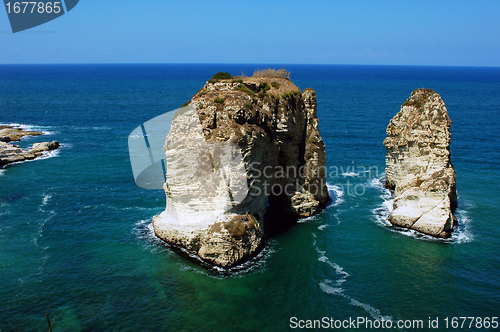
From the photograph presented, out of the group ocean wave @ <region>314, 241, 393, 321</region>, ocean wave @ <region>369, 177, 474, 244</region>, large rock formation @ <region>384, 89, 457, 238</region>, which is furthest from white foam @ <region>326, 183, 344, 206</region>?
ocean wave @ <region>314, 241, 393, 321</region>

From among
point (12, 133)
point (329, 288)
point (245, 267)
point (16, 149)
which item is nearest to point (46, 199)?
point (16, 149)

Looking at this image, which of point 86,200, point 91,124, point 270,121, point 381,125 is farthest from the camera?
point 91,124

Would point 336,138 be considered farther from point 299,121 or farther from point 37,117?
point 37,117

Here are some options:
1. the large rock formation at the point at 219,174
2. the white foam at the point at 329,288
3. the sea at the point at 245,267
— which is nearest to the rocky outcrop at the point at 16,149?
the sea at the point at 245,267

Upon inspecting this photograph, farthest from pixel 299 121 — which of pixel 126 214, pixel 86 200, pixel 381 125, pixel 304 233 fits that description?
pixel 381 125

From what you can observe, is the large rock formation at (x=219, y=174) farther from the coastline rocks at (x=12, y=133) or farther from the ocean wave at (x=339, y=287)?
the coastline rocks at (x=12, y=133)
